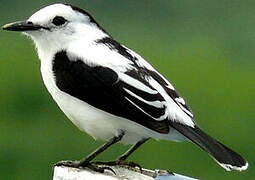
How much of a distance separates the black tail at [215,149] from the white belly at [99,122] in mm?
74

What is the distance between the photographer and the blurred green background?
36.4ft

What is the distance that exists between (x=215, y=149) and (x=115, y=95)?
47cm

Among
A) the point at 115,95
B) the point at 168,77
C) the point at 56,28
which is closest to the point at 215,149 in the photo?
the point at 115,95

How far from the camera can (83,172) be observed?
18.3 ft

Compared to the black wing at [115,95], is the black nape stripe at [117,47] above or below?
above

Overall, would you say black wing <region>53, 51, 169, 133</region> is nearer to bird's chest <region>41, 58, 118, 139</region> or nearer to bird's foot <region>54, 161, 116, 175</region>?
bird's chest <region>41, 58, 118, 139</region>

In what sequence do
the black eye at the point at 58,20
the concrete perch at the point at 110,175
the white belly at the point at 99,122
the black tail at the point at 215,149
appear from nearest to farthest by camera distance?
the concrete perch at the point at 110,175
the black tail at the point at 215,149
the white belly at the point at 99,122
the black eye at the point at 58,20

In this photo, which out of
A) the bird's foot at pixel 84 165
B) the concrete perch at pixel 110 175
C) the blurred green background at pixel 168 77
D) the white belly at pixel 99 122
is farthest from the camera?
the blurred green background at pixel 168 77

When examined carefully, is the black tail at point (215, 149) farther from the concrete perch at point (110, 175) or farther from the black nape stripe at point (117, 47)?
the black nape stripe at point (117, 47)

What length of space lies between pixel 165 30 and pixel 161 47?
3.46 feet

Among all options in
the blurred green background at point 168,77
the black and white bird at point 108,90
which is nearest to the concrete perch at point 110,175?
the black and white bird at point 108,90

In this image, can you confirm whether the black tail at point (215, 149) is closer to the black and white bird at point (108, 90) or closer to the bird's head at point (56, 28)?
the black and white bird at point (108, 90)

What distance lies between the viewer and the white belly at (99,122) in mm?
6207

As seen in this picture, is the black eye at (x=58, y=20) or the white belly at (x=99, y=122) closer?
the white belly at (x=99, y=122)
